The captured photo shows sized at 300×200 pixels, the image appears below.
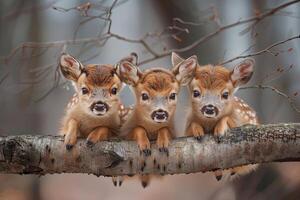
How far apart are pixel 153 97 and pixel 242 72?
60 cm

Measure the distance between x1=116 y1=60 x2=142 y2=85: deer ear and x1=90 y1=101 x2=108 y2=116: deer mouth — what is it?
0.20 metres

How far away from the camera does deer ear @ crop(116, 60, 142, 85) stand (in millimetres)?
3895

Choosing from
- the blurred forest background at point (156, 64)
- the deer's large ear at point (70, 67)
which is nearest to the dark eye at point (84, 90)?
the deer's large ear at point (70, 67)

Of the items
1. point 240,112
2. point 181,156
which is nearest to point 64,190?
point 240,112

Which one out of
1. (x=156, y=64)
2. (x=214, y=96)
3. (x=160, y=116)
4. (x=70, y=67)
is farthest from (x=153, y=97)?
(x=156, y=64)

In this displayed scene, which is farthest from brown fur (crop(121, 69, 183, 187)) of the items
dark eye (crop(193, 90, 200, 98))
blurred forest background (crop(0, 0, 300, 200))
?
blurred forest background (crop(0, 0, 300, 200))

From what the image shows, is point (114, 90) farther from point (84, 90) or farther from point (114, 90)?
point (84, 90)

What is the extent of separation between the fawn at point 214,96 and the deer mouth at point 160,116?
Result: 0.18 metres

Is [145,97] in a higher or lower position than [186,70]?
A: lower

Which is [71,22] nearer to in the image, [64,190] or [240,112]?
[64,190]

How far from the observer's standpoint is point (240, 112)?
4.44 m

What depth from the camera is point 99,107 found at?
3.88 meters

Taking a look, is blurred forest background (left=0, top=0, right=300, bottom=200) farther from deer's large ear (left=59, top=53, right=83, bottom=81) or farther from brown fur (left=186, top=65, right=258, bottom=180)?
deer's large ear (left=59, top=53, right=83, bottom=81)

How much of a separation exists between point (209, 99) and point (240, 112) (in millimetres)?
488
